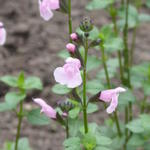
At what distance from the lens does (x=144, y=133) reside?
3041mm

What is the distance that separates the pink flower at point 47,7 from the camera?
8.46 feet

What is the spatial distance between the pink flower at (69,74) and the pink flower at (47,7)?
1.40 feet

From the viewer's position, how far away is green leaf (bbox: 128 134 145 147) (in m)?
2.96

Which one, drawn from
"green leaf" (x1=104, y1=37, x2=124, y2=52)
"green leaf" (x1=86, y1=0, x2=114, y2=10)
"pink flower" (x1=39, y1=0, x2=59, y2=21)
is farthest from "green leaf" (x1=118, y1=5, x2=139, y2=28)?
"pink flower" (x1=39, y1=0, x2=59, y2=21)

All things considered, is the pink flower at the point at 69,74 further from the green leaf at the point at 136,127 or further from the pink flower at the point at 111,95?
the green leaf at the point at 136,127

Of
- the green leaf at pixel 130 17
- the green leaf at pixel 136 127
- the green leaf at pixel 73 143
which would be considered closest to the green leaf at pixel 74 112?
the green leaf at pixel 73 143

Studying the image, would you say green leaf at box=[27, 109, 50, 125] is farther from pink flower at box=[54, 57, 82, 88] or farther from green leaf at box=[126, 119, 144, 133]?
pink flower at box=[54, 57, 82, 88]

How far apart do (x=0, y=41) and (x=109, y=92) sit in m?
0.66

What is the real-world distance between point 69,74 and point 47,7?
0.53 meters

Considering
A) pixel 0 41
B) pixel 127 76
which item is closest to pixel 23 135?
pixel 127 76

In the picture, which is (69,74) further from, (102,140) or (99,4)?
(99,4)

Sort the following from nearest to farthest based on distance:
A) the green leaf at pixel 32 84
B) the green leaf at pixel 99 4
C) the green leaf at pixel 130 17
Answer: the green leaf at pixel 32 84
the green leaf at pixel 99 4
the green leaf at pixel 130 17

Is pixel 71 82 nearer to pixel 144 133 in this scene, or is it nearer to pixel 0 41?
pixel 0 41

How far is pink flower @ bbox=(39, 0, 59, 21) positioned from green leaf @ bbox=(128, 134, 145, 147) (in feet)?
3.09
